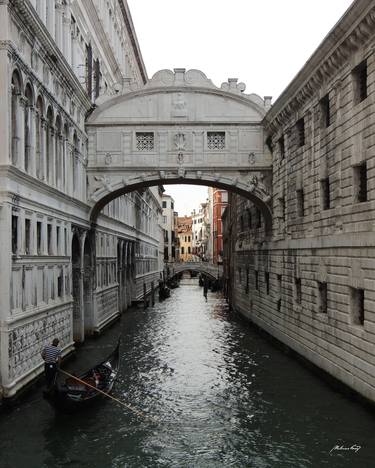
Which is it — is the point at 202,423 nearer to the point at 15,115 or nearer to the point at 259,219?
the point at 15,115

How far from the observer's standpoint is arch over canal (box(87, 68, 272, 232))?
64.1ft

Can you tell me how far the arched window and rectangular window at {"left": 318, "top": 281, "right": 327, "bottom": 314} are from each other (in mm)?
7729

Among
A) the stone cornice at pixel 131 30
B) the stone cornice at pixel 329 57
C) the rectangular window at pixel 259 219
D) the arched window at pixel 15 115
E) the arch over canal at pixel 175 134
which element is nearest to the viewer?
the stone cornice at pixel 329 57

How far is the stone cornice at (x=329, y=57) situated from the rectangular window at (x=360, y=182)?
7.92 feet

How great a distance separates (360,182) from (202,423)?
580cm

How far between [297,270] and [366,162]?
564cm

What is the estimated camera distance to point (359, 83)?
12.4 metres

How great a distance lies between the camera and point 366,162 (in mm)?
11734

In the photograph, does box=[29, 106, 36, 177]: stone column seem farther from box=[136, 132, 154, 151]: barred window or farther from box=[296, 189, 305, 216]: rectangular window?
box=[296, 189, 305, 216]: rectangular window

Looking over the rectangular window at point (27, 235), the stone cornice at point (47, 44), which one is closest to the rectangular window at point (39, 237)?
the rectangular window at point (27, 235)

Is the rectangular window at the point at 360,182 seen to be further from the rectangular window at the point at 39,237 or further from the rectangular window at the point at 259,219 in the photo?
the rectangular window at the point at 259,219

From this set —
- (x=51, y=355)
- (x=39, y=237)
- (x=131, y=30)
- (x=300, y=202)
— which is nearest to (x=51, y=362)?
(x=51, y=355)

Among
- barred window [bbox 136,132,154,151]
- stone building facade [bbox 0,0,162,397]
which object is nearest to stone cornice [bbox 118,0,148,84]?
stone building facade [bbox 0,0,162,397]

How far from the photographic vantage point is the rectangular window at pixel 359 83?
39.9 feet
